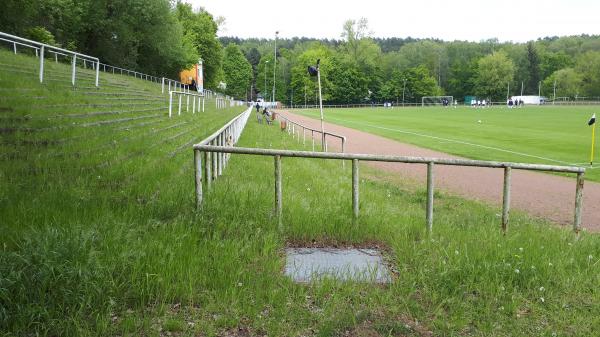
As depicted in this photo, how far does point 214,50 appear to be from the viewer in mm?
82062

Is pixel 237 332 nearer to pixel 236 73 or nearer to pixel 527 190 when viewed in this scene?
pixel 527 190

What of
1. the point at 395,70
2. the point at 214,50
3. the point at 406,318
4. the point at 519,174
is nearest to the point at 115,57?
the point at 214,50

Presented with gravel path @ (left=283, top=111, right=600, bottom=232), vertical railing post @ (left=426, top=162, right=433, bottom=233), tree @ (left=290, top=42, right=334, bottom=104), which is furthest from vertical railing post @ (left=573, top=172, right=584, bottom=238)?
tree @ (left=290, top=42, right=334, bottom=104)

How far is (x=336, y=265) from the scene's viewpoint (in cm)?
486

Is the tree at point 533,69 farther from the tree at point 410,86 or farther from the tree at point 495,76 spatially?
the tree at point 410,86

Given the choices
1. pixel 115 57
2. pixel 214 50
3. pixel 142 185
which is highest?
pixel 214 50

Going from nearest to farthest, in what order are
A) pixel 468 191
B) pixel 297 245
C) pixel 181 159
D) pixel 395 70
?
pixel 297 245 → pixel 181 159 → pixel 468 191 → pixel 395 70

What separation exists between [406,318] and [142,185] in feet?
12.7

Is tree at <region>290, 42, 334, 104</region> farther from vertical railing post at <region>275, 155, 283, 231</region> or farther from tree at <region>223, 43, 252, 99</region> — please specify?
vertical railing post at <region>275, 155, 283, 231</region>

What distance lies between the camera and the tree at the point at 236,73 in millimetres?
135750

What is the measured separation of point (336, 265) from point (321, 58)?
125 meters

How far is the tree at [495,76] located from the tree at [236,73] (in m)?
63.1

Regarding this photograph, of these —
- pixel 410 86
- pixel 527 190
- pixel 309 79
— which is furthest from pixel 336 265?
pixel 410 86

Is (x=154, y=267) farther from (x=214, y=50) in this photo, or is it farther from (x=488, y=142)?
(x=214, y=50)
